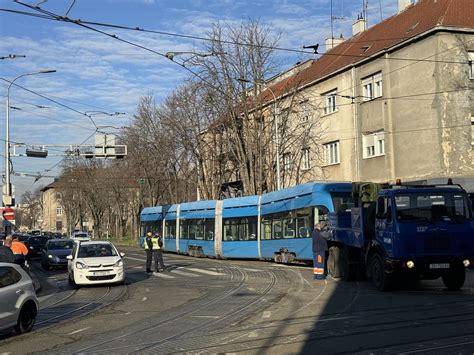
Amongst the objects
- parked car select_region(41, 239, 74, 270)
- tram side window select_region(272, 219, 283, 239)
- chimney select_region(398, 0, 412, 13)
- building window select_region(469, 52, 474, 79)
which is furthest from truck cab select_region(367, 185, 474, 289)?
chimney select_region(398, 0, 412, 13)

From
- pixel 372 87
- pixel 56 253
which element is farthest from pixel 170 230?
pixel 372 87

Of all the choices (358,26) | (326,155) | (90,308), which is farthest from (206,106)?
(90,308)

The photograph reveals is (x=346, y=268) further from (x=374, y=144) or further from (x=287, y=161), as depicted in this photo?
(x=287, y=161)

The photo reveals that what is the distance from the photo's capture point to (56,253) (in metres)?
27.3

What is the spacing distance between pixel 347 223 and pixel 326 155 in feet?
73.4

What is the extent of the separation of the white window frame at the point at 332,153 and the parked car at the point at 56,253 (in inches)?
708

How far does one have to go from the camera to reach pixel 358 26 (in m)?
43.7

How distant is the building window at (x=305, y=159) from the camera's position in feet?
134

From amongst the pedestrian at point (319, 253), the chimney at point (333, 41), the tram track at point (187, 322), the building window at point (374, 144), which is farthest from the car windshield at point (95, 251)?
the chimney at point (333, 41)

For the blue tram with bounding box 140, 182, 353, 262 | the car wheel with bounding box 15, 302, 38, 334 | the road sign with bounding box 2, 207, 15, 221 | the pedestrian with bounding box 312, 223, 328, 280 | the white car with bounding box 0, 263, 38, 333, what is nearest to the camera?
the white car with bounding box 0, 263, 38, 333

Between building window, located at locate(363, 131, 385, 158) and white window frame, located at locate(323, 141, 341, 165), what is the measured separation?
113 inches

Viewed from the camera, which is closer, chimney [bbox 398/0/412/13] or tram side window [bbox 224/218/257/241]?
tram side window [bbox 224/218/257/241]

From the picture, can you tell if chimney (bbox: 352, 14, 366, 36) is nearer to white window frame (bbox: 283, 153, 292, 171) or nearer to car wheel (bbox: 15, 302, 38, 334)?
white window frame (bbox: 283, 153, 292, 171)

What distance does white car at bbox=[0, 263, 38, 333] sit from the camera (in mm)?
9570
